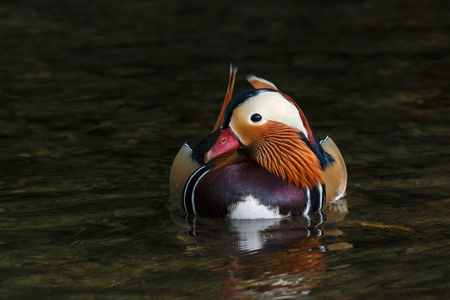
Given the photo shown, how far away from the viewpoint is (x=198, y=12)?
1355cm

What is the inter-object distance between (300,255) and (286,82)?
4.56 metres

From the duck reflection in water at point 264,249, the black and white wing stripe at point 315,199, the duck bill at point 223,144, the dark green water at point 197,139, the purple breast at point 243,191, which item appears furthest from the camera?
the black and white wing stripe at point 315,199

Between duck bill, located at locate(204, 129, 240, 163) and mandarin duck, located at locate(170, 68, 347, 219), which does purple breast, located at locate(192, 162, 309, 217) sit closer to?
mandarin duck, located at locate(170, 68, 347, 219)

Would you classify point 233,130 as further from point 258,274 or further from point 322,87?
point 322,87

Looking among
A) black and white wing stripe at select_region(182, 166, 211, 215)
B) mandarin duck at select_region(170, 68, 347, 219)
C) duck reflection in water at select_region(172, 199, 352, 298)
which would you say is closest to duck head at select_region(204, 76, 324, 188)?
mandarin duck at select_region(170, 68, 347, 219)

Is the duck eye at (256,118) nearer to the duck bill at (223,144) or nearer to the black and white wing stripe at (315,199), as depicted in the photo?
the duck bill at (223,144)

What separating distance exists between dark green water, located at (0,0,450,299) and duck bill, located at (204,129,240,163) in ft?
1.68

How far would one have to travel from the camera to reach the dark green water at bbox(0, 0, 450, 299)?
5617mm

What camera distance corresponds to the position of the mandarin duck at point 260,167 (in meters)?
6.54

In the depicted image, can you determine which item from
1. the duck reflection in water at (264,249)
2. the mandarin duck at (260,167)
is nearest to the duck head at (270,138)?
the mandarin duck at (260,167)

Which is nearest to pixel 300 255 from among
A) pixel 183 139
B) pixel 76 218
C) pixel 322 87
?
pixel 76 218

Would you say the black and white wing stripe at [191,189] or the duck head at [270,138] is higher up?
the duck head at [270,138]

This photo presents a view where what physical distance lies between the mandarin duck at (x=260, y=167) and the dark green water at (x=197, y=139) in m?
0.16

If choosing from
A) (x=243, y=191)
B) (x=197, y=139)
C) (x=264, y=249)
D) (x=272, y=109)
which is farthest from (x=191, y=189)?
(x=197, y=139)
